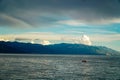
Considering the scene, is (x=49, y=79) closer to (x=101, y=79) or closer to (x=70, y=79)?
(x=70, y=79)

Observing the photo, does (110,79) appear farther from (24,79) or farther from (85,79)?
(24,79)

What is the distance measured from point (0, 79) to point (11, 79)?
4.05 meters

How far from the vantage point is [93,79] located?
332ft

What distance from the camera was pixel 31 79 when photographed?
97000 mm

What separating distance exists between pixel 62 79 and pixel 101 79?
16.0m

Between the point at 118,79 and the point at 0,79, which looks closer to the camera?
the point at 0,79

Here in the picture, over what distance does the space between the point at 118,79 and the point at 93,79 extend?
10.1 metres

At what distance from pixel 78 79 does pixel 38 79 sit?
1635 centimetres

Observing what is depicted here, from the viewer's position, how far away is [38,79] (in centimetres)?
9656

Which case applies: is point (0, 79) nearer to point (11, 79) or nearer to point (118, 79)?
point (11, 79)

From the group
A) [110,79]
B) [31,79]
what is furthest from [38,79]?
[110,79]

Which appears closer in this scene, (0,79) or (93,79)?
(0,79)

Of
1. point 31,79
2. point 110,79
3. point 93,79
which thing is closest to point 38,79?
point 31,79

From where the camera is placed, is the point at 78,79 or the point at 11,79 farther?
the point at 78,79
